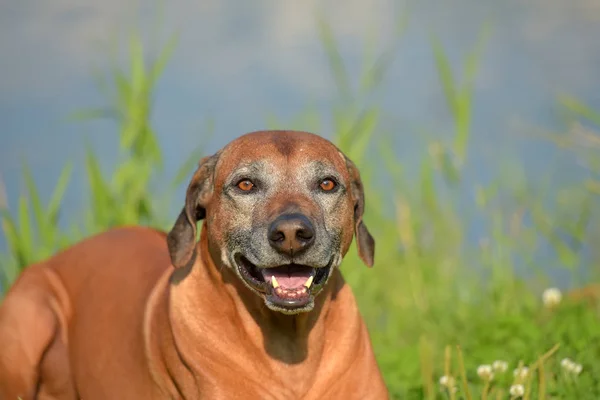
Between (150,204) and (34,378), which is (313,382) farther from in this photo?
(150,204)

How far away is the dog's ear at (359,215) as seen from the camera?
4539 mm

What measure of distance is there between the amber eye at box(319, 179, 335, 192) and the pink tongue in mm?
382

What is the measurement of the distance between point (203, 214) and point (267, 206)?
0.59 metres

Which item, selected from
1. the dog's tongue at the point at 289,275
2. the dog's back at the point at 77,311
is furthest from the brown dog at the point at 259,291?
the dog's back at the point at 77,311

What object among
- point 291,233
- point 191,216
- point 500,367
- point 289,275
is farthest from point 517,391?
point 191,216

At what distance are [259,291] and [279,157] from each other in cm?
59

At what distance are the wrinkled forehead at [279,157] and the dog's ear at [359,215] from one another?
0.15 meters

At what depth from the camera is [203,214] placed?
4.54 metres

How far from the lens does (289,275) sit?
4047 millimetres

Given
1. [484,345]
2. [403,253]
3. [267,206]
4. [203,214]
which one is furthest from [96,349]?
[403,253]

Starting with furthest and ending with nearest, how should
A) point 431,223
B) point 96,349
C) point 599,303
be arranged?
point 431,223, point 599,303, point 96,349

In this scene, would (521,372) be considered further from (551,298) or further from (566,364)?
(551,298)

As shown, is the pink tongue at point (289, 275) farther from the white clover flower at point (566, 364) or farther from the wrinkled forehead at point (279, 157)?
the white clover flower at point (566, 364)

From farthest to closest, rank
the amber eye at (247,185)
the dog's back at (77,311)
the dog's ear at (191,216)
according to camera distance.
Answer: the dog's back at (77,311)
the dog's ear at (191,216)
the amber eye at (247,185)
